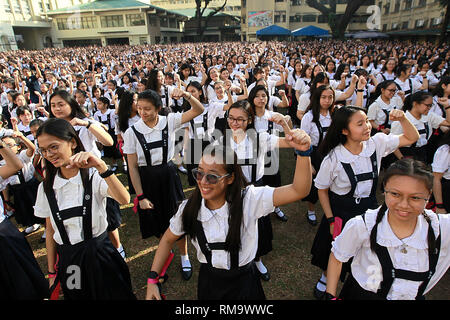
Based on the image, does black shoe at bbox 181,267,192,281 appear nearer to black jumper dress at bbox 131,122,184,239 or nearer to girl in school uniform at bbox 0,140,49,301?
black jumper dress at bbox 131,122,184,239

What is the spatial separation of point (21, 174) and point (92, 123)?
163 cm

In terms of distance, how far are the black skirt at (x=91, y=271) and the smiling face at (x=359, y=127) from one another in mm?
2142

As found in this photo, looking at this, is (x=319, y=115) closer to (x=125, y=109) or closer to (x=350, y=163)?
(x=350, y=163)

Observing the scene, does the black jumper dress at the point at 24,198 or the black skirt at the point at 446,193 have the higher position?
the black skirt at the point at 446,193

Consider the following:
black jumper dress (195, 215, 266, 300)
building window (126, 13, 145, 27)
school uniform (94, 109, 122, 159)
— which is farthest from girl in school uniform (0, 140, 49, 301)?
building window (126, 13, 145, 27)

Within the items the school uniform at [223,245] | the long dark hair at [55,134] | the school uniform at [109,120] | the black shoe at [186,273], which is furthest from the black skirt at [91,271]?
the school uniform at [109,120]

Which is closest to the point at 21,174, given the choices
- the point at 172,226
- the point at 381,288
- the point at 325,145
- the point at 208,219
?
the point at 172,226

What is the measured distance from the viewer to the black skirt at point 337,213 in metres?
2.29

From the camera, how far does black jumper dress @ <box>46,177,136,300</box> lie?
6.18ft

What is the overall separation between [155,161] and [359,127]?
1.94 meters

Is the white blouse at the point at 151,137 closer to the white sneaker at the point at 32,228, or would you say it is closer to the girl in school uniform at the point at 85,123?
the girl in school uniform at the point at 85,123

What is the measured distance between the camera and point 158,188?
9.55 feet

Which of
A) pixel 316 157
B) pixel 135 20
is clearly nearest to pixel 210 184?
pixel 316 157

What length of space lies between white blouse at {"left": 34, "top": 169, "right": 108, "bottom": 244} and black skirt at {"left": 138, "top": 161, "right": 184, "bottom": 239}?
0.88 m
